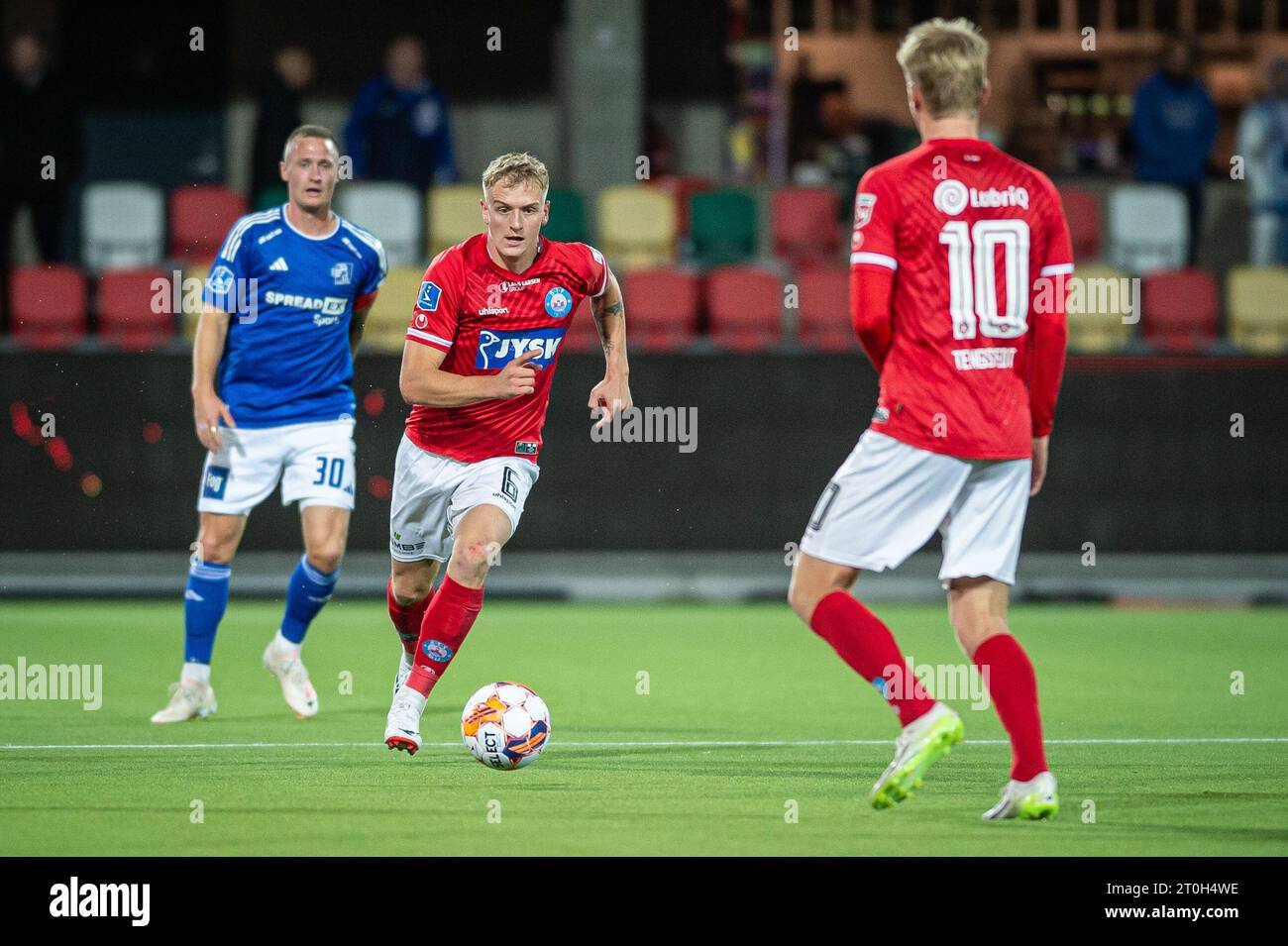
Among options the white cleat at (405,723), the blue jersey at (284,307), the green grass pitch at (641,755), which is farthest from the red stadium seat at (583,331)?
the white cleat at (405,723)

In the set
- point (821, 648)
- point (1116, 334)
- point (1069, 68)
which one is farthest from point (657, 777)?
point (1069, 68)

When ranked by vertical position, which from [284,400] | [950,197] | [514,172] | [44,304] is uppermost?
[514,172]

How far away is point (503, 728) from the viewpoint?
6941mm

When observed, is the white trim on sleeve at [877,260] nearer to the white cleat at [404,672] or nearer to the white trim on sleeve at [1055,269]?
the white trim on sleeve at [1055,269]

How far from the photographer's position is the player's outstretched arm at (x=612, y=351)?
24.1ft

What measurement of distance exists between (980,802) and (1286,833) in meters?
1.01

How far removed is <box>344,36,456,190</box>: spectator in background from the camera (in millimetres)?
16344

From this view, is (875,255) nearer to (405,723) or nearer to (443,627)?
(443,627)

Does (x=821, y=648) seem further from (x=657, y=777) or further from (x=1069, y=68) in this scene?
(x=1069, y=68)

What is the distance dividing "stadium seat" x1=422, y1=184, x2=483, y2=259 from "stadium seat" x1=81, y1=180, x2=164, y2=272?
8.06ft

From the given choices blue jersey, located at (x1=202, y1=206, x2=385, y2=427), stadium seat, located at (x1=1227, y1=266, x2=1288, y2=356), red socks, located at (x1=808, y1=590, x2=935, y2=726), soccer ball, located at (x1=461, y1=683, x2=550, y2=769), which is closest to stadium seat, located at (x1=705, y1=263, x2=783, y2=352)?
stadium seat, located at (x1=1227, y1=266, x2=1288, y2=356)

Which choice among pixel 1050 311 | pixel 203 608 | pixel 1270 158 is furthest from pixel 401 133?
pixel 1050 311

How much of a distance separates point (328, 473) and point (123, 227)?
8.98 m

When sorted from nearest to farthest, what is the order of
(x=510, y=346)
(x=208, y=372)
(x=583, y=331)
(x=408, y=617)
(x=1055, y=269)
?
(x=1055, y=269) → (x=510, y=346) → (x=408, y=617) → (x=208, y=372) → (x=583, y=331)
